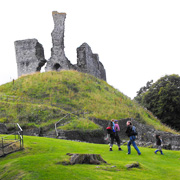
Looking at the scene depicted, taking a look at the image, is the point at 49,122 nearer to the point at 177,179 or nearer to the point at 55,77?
the point at 55,77

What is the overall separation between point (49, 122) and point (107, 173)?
730 inches

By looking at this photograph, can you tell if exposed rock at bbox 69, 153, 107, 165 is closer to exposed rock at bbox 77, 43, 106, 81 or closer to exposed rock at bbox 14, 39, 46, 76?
exposed rock at bbox 77, 43, 106, 81

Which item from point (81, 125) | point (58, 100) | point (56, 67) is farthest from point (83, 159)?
point (56, 67)

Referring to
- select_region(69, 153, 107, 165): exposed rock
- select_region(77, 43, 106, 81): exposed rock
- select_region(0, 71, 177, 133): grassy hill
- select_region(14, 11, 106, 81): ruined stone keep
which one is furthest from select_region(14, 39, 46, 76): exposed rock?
select_region(69, 153, 107, 165): exposed rock

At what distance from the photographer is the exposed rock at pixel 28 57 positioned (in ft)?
152

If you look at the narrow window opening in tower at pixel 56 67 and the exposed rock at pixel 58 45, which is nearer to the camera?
the exposed rock at pixel 58 45

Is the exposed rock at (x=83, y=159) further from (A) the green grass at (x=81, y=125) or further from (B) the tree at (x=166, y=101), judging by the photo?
(B) the tree at (x=166, y=101)

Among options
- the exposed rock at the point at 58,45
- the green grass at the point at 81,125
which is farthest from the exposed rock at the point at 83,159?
the exposed rock at the point at 58,45

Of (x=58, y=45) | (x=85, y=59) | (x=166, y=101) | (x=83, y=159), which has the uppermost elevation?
(x=58, y=45)

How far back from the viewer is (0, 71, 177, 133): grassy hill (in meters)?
28.3

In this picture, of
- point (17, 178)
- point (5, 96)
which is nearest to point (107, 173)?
point (17, 178)

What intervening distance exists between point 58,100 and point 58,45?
50.7ft

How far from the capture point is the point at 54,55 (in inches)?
1833

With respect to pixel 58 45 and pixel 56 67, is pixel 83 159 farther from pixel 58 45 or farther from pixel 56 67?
pixel 56 67
